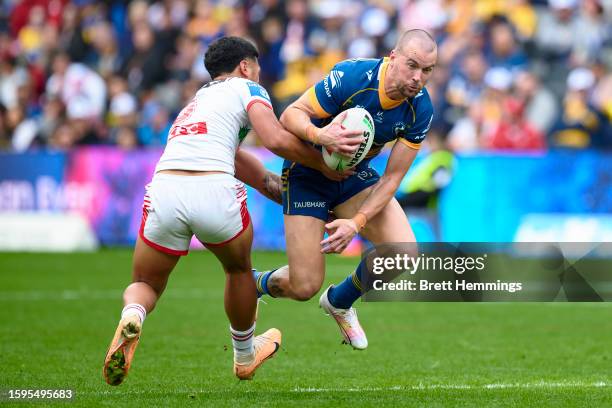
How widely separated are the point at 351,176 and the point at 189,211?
6.01ft

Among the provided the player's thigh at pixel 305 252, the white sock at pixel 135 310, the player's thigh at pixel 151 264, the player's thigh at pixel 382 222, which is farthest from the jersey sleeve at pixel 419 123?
the white sock at pixel 135 310

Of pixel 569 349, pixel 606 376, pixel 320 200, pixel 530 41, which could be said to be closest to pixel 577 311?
pixel 569 349

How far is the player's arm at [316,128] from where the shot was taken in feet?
24.3

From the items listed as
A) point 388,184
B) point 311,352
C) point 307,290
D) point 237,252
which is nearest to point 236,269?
point 237,252

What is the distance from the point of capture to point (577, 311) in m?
13.0

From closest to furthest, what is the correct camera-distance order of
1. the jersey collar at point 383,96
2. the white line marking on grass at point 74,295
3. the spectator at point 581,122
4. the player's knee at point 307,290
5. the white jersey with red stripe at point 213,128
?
1. the white jersey with red stripe at point 213,128
2. the jersey collar at point 383,96
3. the player's knee at point 307,290
4. the white line marking on grass at point 74,295
5. the spectator at point 581,122

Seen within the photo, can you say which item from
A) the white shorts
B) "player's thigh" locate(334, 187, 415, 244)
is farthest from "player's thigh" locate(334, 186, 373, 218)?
the white shorts

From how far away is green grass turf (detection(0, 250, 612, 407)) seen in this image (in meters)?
7.60

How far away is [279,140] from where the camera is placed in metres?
7.44

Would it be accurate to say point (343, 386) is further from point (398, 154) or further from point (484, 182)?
point (484, 182)

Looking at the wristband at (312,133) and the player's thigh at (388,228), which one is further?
the player's thigh at (388,228)

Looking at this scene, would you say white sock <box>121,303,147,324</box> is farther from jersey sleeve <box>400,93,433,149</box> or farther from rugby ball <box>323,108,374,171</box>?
jersey sleeve <box>400,93,433,149</box>

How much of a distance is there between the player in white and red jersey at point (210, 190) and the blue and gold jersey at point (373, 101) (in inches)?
17.8

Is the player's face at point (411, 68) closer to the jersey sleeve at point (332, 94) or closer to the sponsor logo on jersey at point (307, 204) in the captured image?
the jersey sleeve at point (332, 94)
